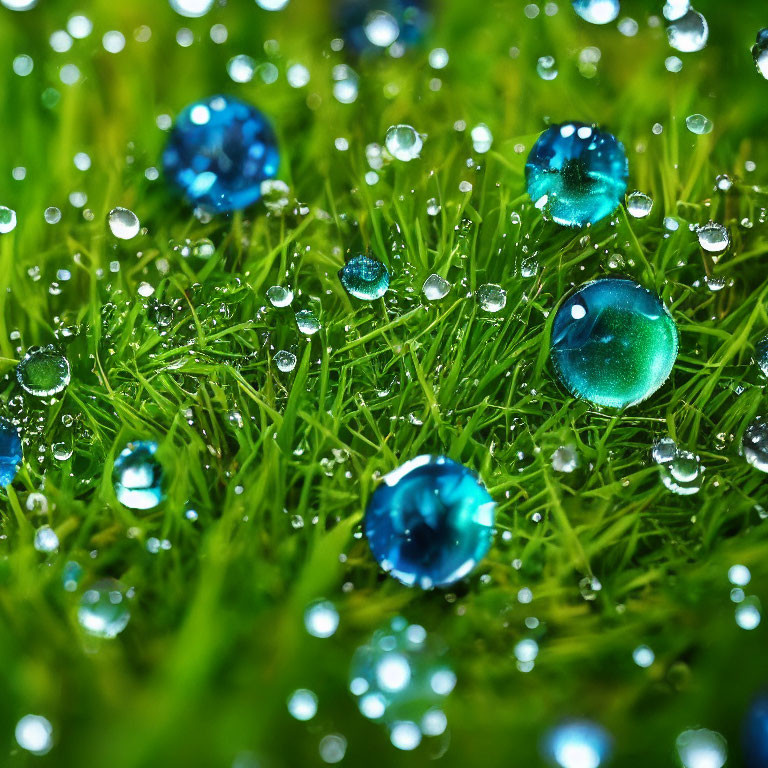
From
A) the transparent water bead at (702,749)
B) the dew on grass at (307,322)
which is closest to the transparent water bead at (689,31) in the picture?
the dew on grass at (307,322)

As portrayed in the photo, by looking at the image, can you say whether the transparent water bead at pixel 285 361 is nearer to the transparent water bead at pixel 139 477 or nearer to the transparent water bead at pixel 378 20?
the transparent water bead at pixel 139 477

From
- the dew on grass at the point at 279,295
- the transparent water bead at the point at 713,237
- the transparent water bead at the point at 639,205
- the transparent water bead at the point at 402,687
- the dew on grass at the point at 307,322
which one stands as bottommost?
the transparent water bead at the point at 402,687

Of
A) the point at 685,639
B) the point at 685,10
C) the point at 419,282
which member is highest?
the point at 685,10

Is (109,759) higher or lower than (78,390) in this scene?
lower

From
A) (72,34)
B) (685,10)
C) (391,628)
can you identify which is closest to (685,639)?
→ (391,628)

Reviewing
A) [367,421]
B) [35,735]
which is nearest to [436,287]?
[367,421]

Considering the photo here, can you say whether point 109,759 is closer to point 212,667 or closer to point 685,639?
point 212,667
